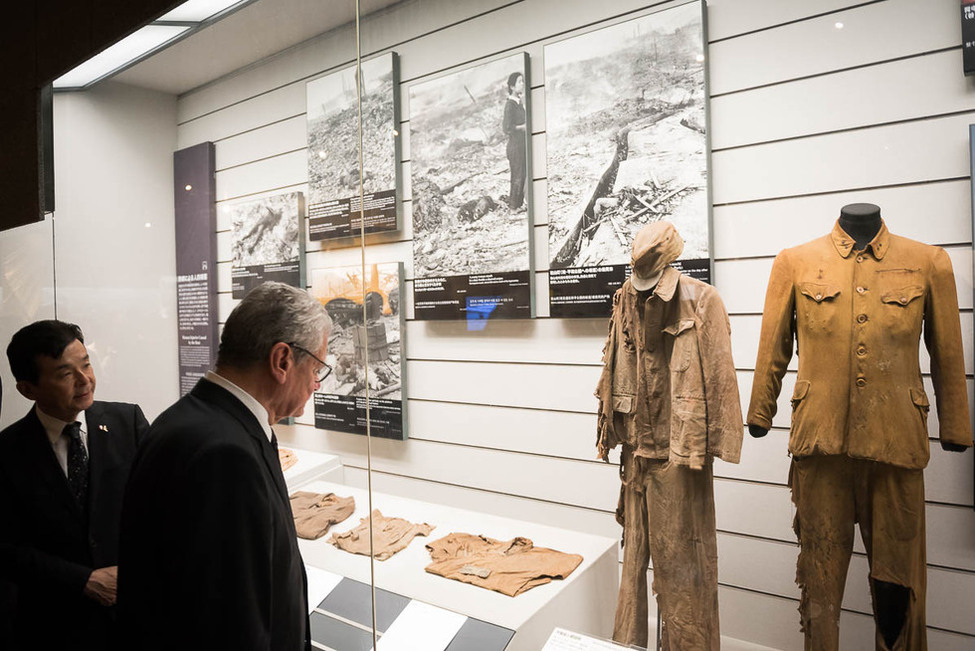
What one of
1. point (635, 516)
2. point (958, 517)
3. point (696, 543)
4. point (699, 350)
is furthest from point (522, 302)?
point (958, 517)

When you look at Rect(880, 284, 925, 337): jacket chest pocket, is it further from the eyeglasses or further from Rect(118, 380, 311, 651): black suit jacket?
Rect(118, 380, 311, 651): black suit jacket

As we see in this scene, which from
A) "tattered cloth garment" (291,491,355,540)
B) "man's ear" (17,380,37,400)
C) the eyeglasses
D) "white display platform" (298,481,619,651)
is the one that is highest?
the eyeglasses

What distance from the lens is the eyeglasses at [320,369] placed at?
1372 millimetres

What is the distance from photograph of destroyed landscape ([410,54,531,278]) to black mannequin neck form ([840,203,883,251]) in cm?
81

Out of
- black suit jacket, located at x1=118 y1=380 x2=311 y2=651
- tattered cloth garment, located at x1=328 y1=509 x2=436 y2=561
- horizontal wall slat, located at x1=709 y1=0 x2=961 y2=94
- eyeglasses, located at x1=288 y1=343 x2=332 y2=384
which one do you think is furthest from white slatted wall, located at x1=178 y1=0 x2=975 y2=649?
black suit jacket, located at x1=118 y1=380 x2=311 y2=651

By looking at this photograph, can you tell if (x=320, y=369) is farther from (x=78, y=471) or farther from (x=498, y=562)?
(x=498, y=562)

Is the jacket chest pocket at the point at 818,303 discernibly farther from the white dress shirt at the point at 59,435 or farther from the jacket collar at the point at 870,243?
the white dress shirt at the point at 59,435

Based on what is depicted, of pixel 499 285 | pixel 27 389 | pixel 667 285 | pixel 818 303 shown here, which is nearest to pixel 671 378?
pixel 667 285

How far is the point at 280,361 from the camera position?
→ 1.34 m

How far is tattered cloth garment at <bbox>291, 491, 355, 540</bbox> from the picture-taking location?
1778mm

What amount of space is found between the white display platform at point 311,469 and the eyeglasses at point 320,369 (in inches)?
11.6

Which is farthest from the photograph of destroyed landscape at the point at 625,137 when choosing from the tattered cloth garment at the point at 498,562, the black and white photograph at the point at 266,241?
the tattered cloth garment at the point at 498,562

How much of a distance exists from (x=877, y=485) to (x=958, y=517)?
7.2 inches

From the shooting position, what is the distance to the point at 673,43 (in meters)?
1.72
